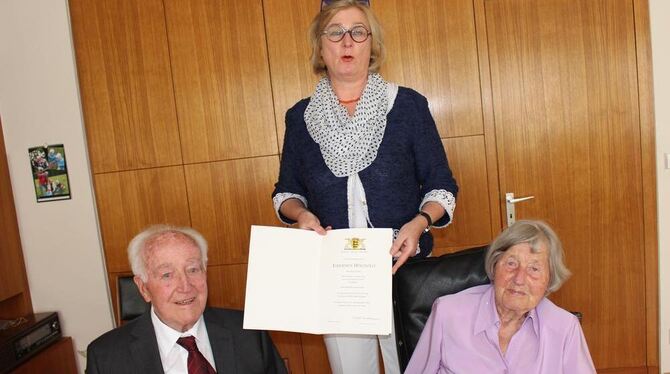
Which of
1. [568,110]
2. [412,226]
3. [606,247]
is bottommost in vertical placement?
[606,247]

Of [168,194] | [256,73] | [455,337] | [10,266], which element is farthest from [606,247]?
[10,266]

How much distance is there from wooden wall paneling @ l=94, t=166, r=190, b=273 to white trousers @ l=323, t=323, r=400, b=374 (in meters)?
1.77

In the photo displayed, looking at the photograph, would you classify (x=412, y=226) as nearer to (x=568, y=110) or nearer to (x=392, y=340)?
(x=392, y=340)

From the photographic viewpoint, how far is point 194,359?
1.50 metres

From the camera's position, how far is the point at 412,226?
1572 mm

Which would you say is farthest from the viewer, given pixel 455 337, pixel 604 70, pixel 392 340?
pixel 604 70

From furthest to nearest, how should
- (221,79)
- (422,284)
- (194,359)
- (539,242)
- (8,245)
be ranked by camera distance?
(8,245)
(221,79)
(422,284)
(539,242)
(194,359)

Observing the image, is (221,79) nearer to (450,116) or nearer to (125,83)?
(125,83)

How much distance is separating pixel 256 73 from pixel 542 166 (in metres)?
1.82

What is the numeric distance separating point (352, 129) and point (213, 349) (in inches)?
33.0

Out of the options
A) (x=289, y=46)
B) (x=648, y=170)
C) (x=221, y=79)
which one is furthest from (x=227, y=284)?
(x=648, y=170)

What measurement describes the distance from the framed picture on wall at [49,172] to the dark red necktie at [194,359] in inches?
85.5

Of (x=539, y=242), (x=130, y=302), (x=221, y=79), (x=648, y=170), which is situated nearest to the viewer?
(x=539, y=242)

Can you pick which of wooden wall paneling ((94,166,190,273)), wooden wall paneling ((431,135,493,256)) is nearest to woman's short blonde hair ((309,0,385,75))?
wooden wall paneling ((431,135,493,256))
